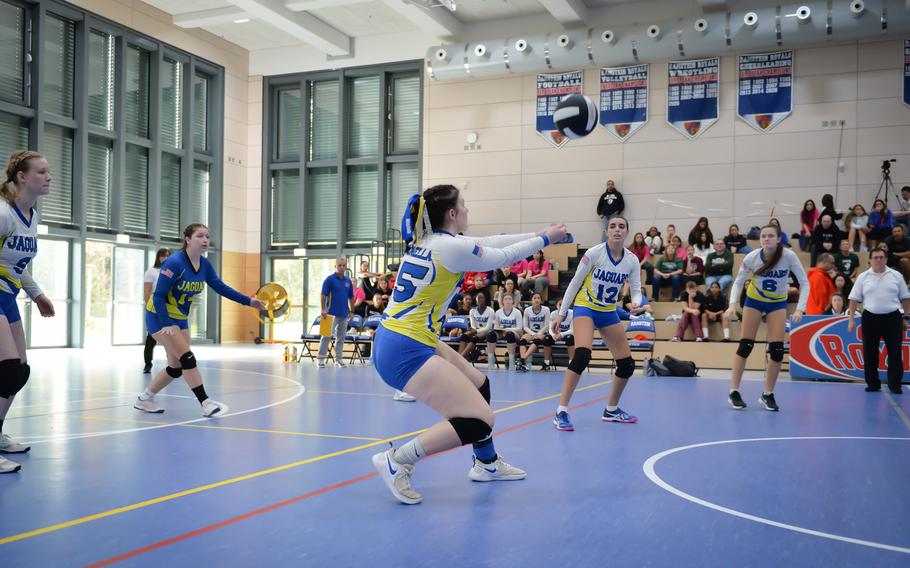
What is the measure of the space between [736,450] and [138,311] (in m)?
20.1

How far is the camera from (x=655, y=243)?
62.7 feet

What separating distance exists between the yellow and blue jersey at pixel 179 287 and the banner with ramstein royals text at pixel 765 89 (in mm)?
16193

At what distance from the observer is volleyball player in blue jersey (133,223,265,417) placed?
7.30m

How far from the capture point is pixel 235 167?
84.2 feet

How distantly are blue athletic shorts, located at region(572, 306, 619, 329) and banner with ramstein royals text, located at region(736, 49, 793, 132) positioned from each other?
14.8 m

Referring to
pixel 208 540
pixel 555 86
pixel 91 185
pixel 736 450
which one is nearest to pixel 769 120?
pixel 555 86

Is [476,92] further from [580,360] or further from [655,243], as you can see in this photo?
[580,360]

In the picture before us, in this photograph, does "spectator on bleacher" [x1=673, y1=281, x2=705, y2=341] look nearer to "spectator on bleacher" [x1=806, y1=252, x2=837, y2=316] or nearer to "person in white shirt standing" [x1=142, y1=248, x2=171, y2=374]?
"spectator on bleacher" [x1=806, y1=252, x2=837, y2=316]

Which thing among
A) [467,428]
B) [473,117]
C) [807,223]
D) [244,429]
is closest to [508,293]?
[807,223]

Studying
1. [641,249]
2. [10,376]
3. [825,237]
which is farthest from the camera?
[641,249]

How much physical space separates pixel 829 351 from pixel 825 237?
4754 millimetres

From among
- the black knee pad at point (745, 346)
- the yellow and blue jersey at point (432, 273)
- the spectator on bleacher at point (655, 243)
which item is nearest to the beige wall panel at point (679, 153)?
the spectator on bleacher at point (655, 243)

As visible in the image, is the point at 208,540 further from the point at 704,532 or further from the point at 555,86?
the point at 555,86

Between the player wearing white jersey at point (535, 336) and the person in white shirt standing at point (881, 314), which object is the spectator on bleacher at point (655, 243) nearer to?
the player wearing white jersey at point (535, 336)
